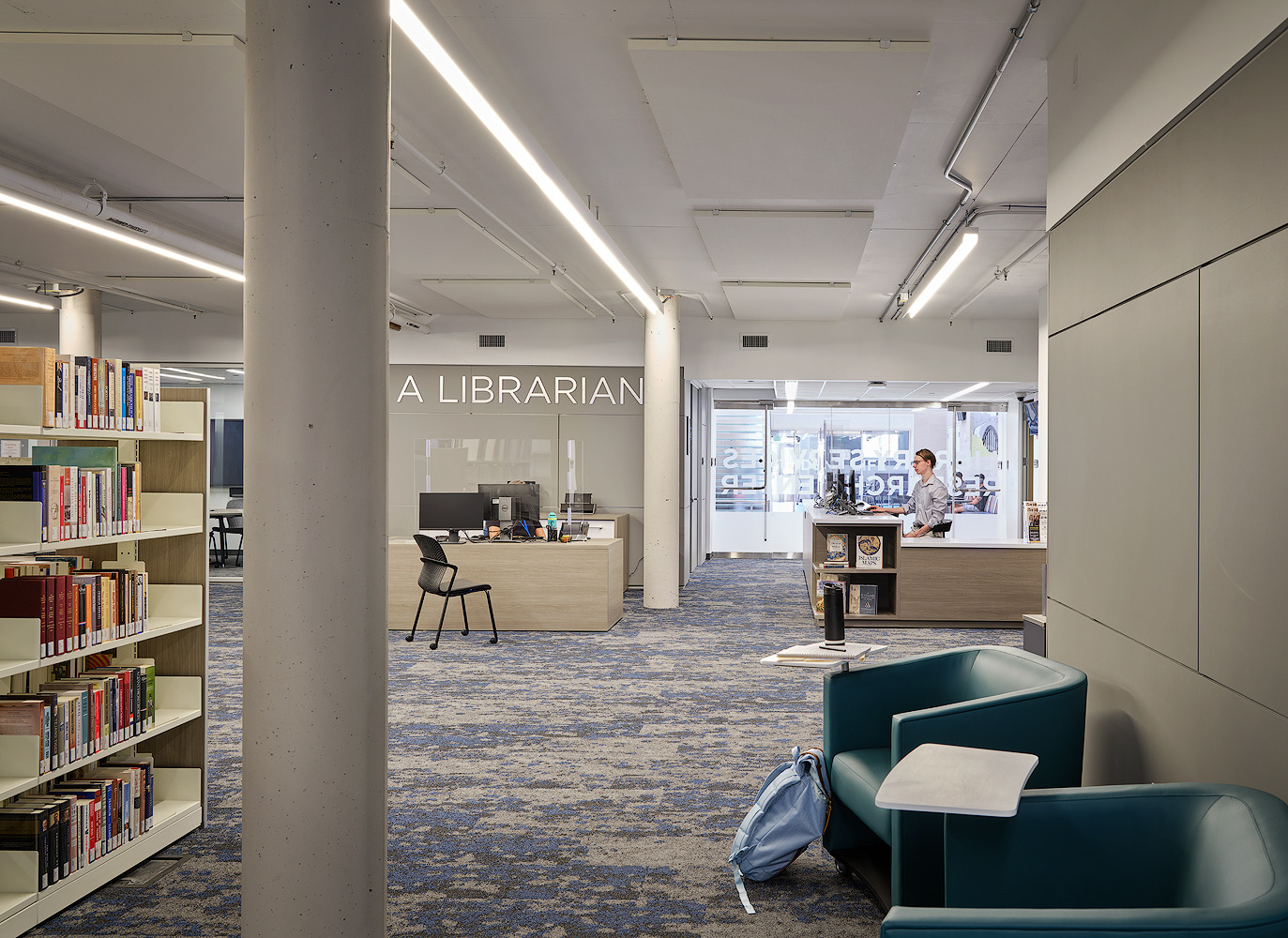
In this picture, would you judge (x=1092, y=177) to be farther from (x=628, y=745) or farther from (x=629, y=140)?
(x=628, y=745)

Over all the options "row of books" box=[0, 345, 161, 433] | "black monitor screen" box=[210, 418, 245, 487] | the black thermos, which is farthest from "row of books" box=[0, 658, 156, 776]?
"black monitor screen" box=[210, 418, 245, 487]

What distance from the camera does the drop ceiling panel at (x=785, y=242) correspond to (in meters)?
6.84

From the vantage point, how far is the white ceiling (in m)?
4.00

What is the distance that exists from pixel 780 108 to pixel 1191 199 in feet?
7.55

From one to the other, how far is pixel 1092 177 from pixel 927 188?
3.09 m

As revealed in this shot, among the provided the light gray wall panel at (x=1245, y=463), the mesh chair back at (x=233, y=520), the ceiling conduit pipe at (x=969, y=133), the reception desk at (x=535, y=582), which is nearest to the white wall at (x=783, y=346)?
the ceiling conduit pipe at (x=969, y=133)

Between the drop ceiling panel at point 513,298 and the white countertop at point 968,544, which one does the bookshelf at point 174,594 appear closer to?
the drop ceiling panel at point 513,298

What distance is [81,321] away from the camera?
1021 cm

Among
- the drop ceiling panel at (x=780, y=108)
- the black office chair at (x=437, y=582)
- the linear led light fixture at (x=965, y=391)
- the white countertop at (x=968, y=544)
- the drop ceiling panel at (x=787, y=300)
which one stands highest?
the drop ceiling panel at (x=787, y=300)

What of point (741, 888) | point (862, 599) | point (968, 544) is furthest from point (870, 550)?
point (741, 888)

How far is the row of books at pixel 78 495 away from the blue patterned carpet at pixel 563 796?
134 cm

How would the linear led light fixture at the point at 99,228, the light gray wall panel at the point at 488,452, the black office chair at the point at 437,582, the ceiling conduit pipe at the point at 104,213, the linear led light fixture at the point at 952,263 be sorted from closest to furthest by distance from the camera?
the ceiling conduit pipe at the point at 104,213
the linear led light fixture at the point at 99,228
the linear led light fixture at the point at 952,263
the black office chair at the point at 437,582
the light gray wall panel at the point at 488,452

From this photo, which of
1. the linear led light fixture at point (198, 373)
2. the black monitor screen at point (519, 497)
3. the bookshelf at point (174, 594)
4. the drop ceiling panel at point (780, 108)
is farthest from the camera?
Answer: the linear led light fixture at point (198, 373)

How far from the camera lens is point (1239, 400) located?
2.50 metres
